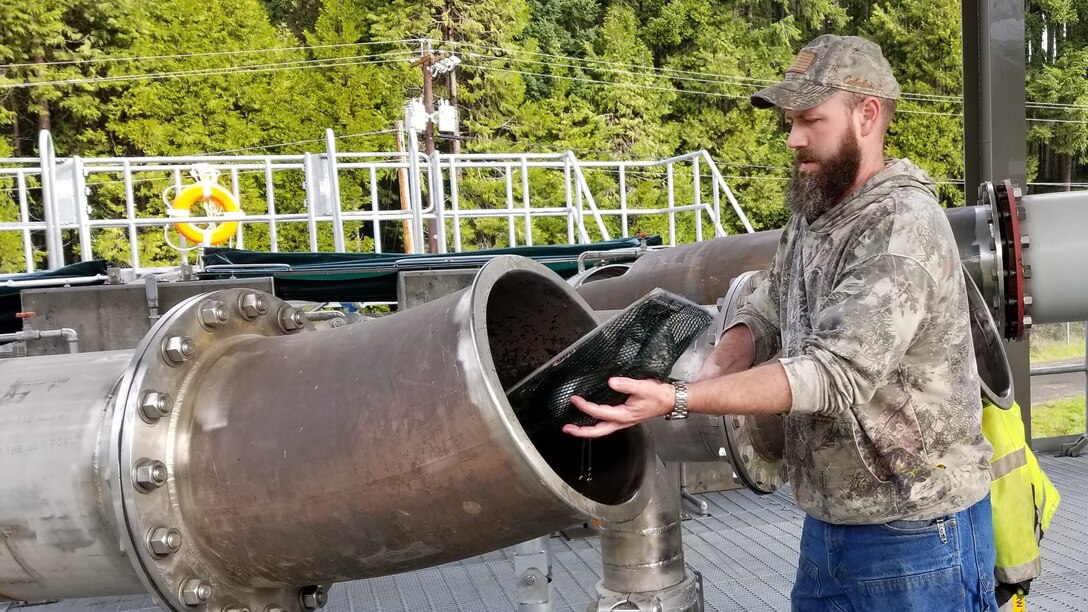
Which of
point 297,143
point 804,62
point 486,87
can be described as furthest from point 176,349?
point 486,87

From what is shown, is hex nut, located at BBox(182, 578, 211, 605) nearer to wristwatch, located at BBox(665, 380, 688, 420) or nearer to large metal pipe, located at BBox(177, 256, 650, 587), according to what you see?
large metal pipe, located at BBox(177, 256, 650, 587)

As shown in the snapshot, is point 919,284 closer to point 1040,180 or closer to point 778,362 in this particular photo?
point 778,362

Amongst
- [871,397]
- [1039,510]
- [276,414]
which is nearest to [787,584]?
[1039,510]

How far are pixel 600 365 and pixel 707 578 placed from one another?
100 inches

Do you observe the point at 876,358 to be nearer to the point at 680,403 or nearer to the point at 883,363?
the point at 883,363

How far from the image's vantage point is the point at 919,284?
5.17 ft

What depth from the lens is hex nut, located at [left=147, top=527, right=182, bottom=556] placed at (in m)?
1.28

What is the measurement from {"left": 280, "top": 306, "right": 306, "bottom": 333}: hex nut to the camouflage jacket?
82 centimetres

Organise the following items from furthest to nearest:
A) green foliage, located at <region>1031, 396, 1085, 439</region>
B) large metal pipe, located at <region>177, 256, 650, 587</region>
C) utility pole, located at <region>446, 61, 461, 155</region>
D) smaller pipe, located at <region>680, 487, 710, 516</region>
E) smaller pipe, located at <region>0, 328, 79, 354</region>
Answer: utility pole, located at <region>446, 61, 461, 155</region>
green foliage, located at <region>1031, 396, 1085, 439</region>
smaller pipe, located at <region>680, 487, 710, 516</region>
smaller pipe, located at <region>0, 328, 79, 354</region>
large metal pipe, located at <region>177, 256, 650, 587</region>

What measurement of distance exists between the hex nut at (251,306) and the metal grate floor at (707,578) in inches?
86.5

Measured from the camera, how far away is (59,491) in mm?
1298

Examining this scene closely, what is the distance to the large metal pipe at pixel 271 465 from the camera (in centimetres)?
121

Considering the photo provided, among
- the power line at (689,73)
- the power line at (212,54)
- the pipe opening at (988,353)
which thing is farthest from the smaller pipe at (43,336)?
the power line at (689,73)

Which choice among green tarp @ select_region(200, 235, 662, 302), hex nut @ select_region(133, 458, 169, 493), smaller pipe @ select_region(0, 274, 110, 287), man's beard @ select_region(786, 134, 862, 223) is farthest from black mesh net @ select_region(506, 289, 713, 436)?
smaller pipe @ select_region(0, 274, 110, 287)
